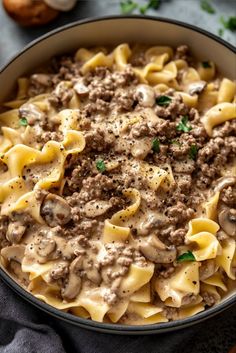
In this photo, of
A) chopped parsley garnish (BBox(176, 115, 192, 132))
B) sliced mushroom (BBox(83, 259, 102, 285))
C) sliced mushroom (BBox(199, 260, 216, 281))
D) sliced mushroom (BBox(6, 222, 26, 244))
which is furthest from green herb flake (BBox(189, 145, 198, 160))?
sliced mushroom (BBox(6, 222, 26, 244))

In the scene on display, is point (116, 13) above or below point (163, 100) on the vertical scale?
above

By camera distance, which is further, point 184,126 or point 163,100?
point 163,100

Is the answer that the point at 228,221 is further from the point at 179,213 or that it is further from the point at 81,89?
the point at 81,89

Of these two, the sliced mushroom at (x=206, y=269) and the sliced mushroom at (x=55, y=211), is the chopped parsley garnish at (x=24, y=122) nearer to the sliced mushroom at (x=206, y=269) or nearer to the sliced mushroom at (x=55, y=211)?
the sliced mushroom at (x=55, y=211)

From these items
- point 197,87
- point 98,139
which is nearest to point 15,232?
point 98,139

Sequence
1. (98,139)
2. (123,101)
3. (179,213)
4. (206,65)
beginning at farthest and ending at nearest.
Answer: (206,65) → (123,101) → (98,139) → (179,213)

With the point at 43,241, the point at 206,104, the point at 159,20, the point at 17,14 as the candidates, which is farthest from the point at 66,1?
the point at 43,241

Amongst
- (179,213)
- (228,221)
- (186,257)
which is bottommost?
(186,257)
